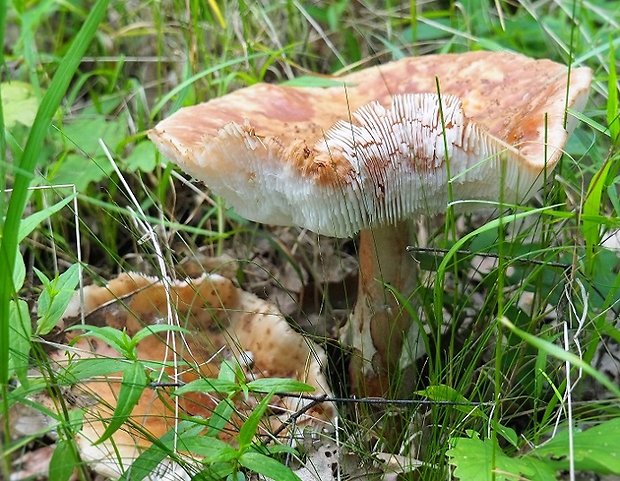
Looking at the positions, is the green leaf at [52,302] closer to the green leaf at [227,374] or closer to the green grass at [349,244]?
the green grass at [349,244]

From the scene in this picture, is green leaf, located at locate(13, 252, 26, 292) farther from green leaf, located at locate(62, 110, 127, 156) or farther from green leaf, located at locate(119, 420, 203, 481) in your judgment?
green leaf, located at locate(62, 110, 127, 156)

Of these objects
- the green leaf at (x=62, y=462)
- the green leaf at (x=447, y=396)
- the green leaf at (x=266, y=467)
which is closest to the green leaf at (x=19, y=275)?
the green leaf at (x=62, y=462)

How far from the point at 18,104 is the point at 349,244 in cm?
142

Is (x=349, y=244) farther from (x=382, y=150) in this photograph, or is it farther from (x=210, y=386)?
(x=210, y=386)

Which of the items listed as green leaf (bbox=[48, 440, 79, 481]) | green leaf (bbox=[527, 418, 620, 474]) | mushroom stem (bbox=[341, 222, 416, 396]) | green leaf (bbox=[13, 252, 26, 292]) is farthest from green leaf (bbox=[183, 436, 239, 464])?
mushroom stem (bbox=[341, 222, 416, 396])

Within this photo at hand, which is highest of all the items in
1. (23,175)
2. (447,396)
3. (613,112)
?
(23,175)

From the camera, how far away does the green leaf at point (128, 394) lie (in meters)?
1.29

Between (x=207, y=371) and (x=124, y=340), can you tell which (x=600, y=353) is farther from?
(x=124, y=340)

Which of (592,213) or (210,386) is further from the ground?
(592,213)

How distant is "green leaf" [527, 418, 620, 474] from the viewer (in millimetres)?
1193

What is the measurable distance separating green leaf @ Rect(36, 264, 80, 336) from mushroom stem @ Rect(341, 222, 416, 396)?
2.88 ft

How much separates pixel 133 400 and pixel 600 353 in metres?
1.47

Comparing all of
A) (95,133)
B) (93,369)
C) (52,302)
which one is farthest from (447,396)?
(95,133)

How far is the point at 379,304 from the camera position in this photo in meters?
2.12
